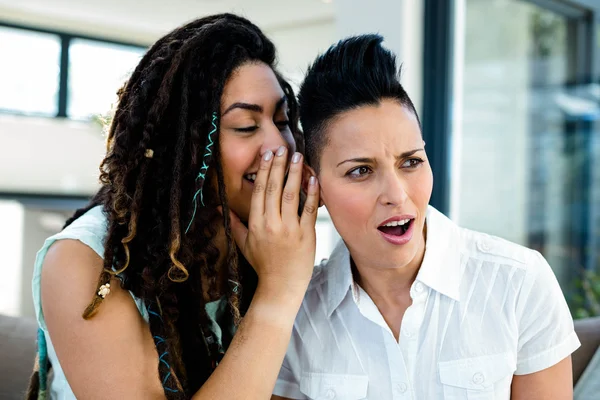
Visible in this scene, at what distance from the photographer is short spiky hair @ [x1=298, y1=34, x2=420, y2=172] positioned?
1.44 meters

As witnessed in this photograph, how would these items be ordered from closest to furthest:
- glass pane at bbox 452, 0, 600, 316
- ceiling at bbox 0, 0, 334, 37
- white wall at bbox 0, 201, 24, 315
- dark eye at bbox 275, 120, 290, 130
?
dark eye at bbox 275, 120, 290, 130 → glass pane at bbox 452, 0, 600, 316 → white wall at bbox 0, 201, 24, 315 → ceiling at bbox 0, 0, 334, 37

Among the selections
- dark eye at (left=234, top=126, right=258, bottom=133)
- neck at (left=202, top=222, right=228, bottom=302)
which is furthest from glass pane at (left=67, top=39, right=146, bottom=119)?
dark eye at (left=234, top=126, right=258, bottom=133)

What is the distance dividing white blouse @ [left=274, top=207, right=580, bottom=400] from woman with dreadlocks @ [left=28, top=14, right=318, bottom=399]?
0.49 feet

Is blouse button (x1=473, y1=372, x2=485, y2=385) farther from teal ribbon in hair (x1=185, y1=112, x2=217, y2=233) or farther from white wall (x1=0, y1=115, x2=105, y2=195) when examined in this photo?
white wall (x1=0, y1=115, x2=105, y2=195)

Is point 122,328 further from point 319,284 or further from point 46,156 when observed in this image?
point 46,156

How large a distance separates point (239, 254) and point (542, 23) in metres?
2.69

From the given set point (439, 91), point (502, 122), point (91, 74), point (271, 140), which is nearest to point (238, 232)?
point (271, 140)

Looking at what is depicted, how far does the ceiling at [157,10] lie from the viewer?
6.47 meters

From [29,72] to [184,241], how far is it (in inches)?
247

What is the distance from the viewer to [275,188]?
150cm

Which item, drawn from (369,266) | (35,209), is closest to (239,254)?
(369,266)

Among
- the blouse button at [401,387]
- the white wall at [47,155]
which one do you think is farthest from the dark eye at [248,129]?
the white wall at [47,155]

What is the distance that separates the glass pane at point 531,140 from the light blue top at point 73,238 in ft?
7.24

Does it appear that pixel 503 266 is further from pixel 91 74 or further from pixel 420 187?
pixel 91 74
